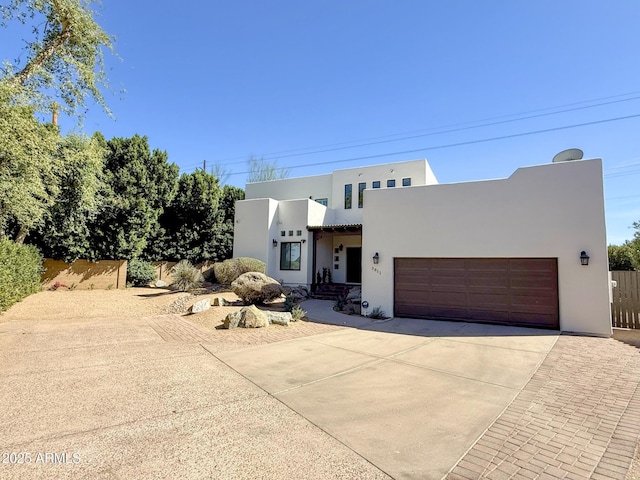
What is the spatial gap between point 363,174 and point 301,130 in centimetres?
494

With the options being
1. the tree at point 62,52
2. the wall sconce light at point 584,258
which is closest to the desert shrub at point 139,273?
the tree at point 62,52

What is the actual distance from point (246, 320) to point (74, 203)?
1095 cm

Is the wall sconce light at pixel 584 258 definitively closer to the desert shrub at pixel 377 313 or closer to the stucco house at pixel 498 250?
the stucco house at pixel 498 250

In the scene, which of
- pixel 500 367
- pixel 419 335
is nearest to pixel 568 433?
pixel 500 367

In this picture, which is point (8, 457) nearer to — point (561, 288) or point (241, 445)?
point (241, 445)

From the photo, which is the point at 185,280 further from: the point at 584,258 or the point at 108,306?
the point at 584,258

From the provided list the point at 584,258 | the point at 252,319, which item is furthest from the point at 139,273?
the point at 584,258

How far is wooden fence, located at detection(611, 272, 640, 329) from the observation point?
31.9 feet

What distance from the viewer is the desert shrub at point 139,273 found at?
663 inches

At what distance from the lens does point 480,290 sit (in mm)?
10117

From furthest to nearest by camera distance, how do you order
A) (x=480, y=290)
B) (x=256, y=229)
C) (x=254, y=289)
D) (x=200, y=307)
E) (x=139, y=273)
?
1. (x=256, y=229)
2. (x=139, y=273)
3. (x=254, y=289)
4. (x=200, y=307)
5. (x=480, y=290)

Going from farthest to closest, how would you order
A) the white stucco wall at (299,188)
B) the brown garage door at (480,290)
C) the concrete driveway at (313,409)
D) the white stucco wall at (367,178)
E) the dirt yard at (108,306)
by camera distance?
the white stucco wall at (299,188) → the white stucco wall at (367,178) → the dirt yard at (108,306) → the brown garage door at (480,290) → the concrete driveway at (313,409)

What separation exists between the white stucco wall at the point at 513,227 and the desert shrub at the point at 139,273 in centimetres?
1246

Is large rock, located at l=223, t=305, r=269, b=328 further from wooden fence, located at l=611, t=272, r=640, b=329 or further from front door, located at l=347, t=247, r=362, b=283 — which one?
wooden fence, located at l=611, t=272, r=640, b=329
